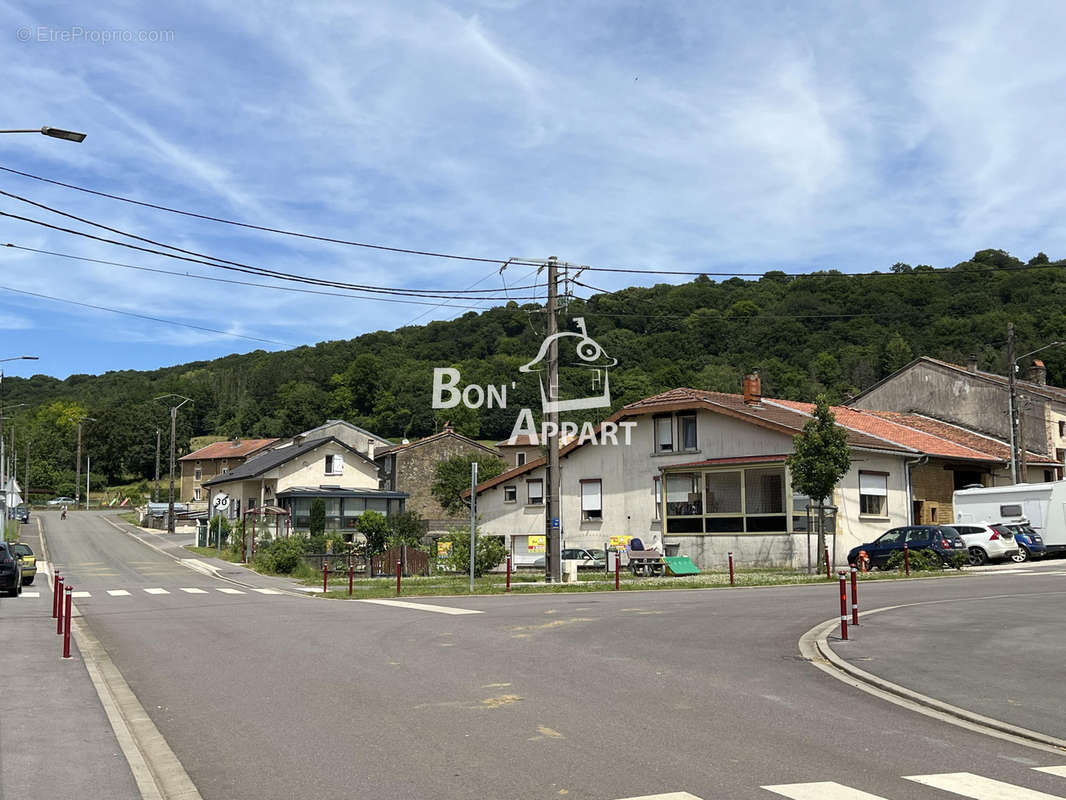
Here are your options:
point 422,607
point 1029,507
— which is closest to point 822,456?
point 1029,507

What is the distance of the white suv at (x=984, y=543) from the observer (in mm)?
33969

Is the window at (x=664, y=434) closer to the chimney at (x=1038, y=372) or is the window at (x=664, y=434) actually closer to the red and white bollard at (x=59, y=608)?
the red and white bollard at (x=59, y=608)

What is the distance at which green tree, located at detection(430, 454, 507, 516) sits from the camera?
69.7 meters

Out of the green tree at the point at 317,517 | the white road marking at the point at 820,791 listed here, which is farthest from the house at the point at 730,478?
the white road marking at the point at 820,791

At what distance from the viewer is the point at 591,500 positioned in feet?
146

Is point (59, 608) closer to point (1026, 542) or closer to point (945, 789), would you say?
point (945, 789)

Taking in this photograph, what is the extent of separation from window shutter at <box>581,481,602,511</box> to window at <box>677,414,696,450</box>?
5.10 metres

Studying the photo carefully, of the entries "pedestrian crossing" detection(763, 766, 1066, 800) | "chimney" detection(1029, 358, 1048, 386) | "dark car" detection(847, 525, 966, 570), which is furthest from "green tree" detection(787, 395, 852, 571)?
"chimney" detection(1029, 358, 1048, 386)

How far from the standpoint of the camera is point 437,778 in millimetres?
6672

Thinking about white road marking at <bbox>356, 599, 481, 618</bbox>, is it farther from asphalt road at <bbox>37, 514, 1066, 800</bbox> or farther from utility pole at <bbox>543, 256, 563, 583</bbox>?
utility pole at <bbox>543, 256, 563, 583</bbox>

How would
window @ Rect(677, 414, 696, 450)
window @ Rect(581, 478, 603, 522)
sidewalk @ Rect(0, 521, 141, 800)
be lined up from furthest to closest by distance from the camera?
1. window @ Rect(581, 478, 603, 522)
2. window @ Rect(677, 414, 696, 450)
3. sidewalk @ Rect(0, 521, 141, 800)

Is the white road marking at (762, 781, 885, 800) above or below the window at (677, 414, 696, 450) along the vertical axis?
Result: below

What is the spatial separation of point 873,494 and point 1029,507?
18.5ft

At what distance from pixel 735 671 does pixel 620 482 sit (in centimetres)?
3223
